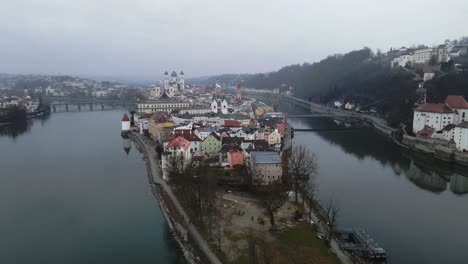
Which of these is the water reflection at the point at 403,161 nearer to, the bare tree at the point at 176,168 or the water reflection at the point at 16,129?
the bare tree at the point at 176,168

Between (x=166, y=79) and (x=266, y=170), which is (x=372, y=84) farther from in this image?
(x=266, y=170)

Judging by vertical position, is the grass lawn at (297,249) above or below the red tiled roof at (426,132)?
below

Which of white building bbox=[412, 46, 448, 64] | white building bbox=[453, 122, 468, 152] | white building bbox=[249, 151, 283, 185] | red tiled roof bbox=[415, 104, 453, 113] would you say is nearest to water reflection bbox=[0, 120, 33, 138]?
white building bbox=[249, 151, 283, 185]

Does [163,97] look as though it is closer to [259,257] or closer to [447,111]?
[447,111]

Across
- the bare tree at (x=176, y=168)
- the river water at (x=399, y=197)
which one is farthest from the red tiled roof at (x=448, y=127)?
the bare tree at (x=176, y=168)

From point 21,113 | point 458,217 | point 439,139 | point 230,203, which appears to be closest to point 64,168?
point 230,203

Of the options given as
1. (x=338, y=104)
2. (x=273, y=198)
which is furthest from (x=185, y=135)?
(x=338, y=104)
